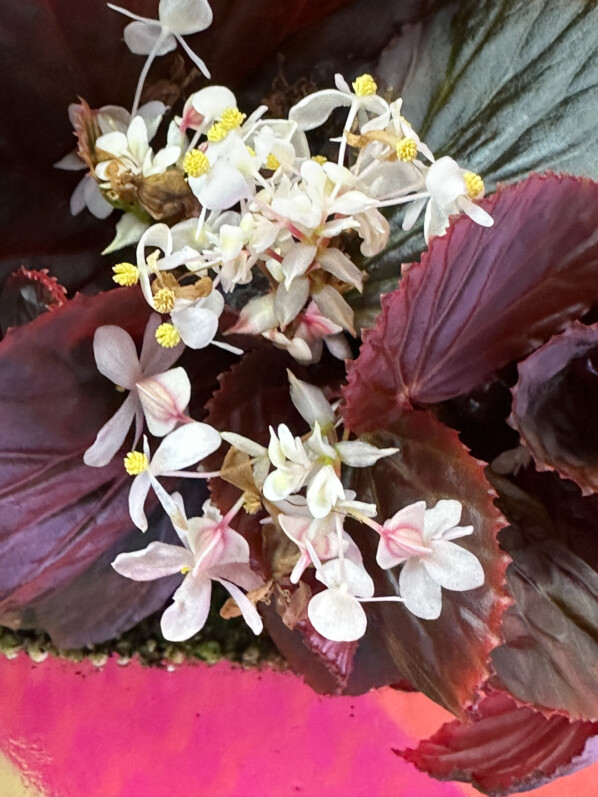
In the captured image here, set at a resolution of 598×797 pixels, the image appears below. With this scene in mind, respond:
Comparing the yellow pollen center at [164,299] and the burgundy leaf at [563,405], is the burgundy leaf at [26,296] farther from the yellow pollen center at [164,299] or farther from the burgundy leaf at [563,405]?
the burgundy leaf at [563,405]

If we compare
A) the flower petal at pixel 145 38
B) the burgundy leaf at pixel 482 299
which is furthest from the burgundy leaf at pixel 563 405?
the flower petal at pixel 145 38

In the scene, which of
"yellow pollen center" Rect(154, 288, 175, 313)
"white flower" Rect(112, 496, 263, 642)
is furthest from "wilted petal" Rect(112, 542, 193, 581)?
"yellow pollen center" Rect(154, 288, 175, 313)

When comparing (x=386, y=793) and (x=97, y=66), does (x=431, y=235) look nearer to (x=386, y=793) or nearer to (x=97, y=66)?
(x=97, y=66)

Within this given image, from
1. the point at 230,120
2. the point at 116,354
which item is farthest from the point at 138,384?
the point at 230,120

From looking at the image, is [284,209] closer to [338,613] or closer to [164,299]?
[164,299]

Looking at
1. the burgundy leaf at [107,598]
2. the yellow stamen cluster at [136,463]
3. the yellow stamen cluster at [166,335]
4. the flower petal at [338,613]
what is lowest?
the burgundy leaf at [107,598]

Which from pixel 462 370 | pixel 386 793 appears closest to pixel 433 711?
pixel 386 793

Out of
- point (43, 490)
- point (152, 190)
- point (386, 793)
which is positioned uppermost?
point (152, 190)
